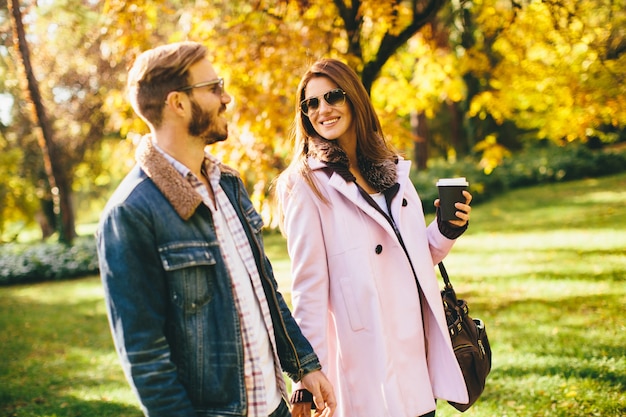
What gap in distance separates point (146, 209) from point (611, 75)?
259 inches

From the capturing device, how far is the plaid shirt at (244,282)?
1900 millimetres

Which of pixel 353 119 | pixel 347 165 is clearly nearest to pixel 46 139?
pixel 353 119

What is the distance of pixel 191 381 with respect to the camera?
1773 millimetres

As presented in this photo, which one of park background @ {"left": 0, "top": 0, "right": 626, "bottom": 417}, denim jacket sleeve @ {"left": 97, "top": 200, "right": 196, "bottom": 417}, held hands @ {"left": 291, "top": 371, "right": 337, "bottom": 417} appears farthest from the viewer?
A: park background @ {"left": 0, "top": 0, "right": 626, "bottom": 417}

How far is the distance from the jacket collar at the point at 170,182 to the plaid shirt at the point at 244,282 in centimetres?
5

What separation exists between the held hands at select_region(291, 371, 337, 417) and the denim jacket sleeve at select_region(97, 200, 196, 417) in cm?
65

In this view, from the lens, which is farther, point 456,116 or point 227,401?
point 456,116

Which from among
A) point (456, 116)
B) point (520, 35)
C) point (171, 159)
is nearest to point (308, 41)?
point (520, 35)

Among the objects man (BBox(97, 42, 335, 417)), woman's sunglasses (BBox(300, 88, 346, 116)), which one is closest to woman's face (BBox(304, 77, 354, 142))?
woman's sunglasses (BBox(300, 88, 346, 116))

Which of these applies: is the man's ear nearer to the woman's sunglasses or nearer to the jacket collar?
the jacket collar

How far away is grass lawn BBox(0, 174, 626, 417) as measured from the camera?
4.66 m

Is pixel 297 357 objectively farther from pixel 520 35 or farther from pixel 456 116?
pixel 456 116

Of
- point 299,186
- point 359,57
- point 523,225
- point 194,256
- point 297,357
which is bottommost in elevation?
point 523,225

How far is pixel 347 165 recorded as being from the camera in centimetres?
272
